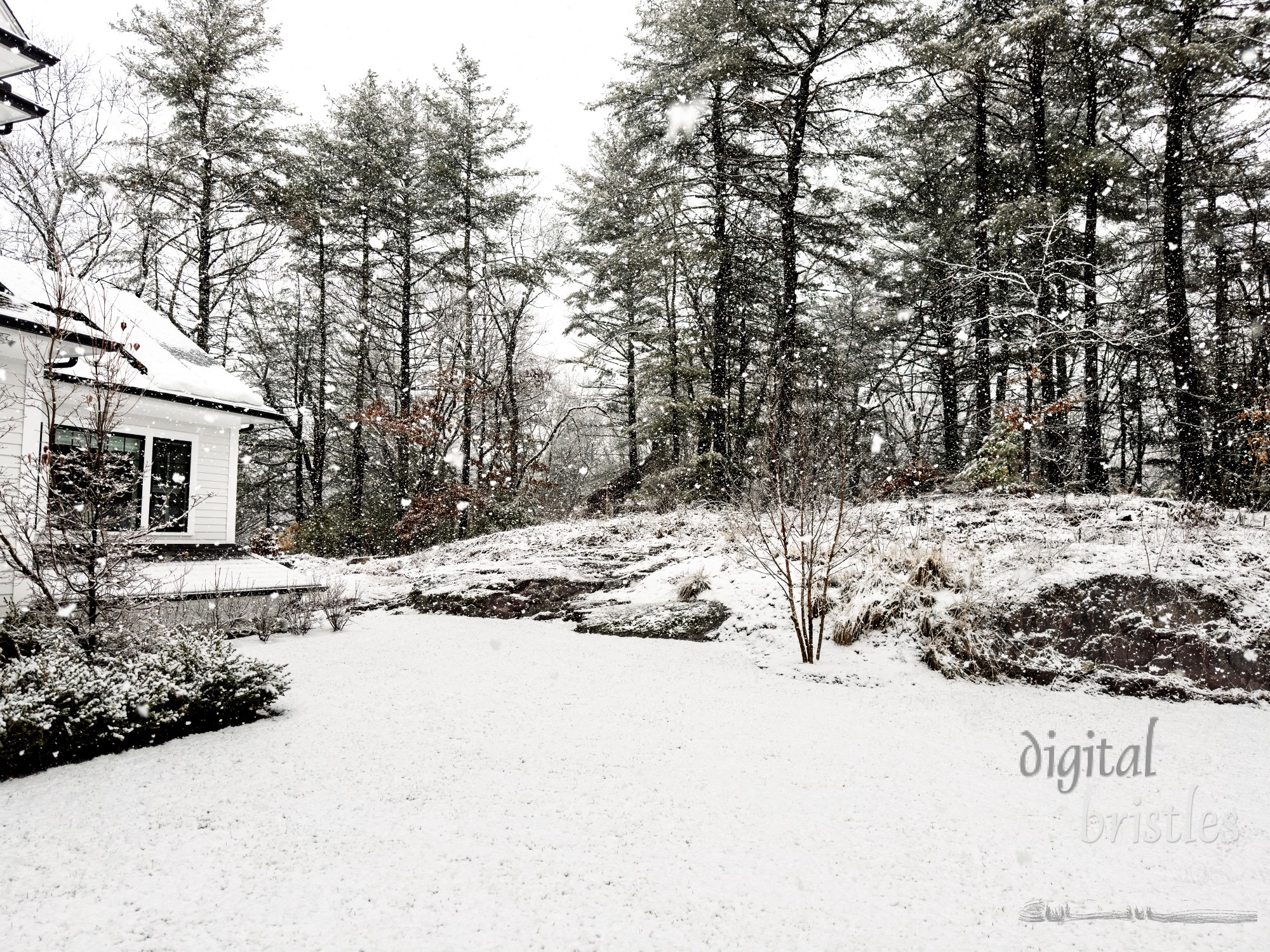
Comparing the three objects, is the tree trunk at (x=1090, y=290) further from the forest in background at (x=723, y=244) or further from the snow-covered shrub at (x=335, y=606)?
the snow-covered shrub at (x=335, y=606)

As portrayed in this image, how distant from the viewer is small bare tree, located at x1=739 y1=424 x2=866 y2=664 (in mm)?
5410

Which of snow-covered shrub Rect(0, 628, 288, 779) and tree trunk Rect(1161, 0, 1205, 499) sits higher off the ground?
tree trunk Rect(1161, 0, 1205, 499)

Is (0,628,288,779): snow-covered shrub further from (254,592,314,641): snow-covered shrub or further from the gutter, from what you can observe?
the gutter

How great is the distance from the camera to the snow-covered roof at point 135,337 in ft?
18.6

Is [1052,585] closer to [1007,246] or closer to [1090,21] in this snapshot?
[1007,246]

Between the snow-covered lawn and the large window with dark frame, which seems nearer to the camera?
the snow-covered lawn

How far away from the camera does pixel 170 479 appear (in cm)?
890

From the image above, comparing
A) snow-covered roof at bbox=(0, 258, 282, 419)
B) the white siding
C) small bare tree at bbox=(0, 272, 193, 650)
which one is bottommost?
small bare tree at bbox=(0, 272, 193, 650)

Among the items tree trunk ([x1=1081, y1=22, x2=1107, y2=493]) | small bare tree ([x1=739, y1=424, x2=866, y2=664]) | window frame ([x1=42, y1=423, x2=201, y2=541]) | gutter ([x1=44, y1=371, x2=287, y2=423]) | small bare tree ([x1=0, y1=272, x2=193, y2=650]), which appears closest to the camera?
small bare tree ([x1=0, y1=272, x2=193, y2=650])

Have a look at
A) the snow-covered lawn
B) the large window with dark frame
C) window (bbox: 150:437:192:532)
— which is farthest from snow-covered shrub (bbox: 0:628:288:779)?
window (bbox: 150:437:192:532)

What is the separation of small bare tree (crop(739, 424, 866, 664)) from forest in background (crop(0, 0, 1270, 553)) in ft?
0.60

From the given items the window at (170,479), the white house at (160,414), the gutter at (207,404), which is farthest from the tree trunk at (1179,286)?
the window at (170,479)

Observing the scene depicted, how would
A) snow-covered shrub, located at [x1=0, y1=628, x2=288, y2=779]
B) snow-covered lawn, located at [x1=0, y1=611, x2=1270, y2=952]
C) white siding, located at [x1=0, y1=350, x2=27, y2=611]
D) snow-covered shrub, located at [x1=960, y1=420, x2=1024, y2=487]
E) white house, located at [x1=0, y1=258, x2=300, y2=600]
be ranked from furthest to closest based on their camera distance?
snow-covered shrub, located at [x1=960, y1=420, x2=1024, y2=487] < white house, located at [x1=0, y1=258, x2=300, y2=600] < white siding, located at [x1=0, y1=350, x2=27, y2=611] < snow-covered shrub, located at [x1=0, y1=628, x2=288, y2=779] < snow-covered lawn, located at [x1=0, y1=611, x2=1270, y2=952]

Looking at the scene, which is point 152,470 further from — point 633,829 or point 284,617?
point 633,829
